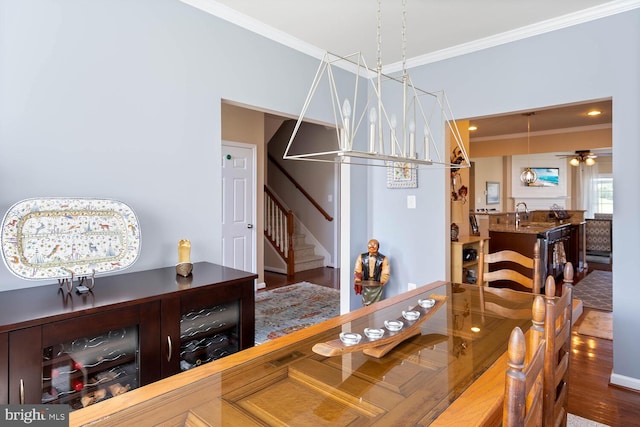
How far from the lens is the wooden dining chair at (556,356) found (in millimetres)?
1210

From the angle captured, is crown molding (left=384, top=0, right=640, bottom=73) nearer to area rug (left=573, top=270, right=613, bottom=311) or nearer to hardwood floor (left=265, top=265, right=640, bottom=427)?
hardwood floor (left=265, top=265, right=640, bottom=427)

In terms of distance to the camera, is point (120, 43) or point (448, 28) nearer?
point (120, 43)

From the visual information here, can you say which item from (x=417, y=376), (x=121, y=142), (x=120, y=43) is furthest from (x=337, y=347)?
(x=120, y=43)

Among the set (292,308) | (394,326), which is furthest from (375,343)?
(292,308)

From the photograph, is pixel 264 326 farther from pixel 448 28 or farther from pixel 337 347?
pixel 448 28

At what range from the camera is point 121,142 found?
7.23 feet

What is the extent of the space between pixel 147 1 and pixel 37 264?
63.7 inches

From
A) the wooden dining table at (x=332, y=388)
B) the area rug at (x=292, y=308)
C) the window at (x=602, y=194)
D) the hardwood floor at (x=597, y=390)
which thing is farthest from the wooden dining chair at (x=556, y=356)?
the window at (x=602, y=194)

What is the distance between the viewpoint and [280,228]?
635cm

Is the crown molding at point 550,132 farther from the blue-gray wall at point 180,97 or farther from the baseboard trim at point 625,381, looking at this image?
the baseboard trim at point 625,381

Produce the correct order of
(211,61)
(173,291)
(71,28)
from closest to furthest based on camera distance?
(173,291), (71,28), (211,61)

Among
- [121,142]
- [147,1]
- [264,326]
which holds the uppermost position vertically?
[147,1]

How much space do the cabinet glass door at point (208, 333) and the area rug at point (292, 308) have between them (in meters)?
1.31

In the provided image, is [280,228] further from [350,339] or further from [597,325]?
[350,339]
